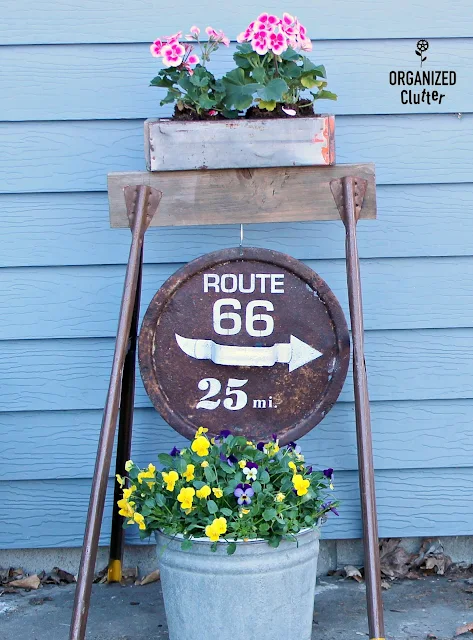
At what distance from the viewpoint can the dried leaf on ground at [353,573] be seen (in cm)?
297

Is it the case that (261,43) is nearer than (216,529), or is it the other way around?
(216,529)

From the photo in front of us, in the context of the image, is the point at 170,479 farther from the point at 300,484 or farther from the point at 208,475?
the point at 300,484

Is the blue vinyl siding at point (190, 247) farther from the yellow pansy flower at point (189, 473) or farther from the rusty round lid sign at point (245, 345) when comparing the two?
the yellow pansy flower at point (189, 473)

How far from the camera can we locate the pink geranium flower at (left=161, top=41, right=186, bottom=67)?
243 cm

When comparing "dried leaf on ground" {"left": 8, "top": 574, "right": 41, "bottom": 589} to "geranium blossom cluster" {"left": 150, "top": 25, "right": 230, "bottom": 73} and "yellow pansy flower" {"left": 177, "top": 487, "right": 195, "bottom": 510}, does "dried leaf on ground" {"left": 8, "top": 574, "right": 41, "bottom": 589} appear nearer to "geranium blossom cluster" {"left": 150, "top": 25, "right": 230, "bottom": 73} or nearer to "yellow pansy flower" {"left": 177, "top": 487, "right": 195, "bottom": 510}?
"yellow pansy flower" {"left": 177, "top": 487, "right": 195, "bottom": 510}

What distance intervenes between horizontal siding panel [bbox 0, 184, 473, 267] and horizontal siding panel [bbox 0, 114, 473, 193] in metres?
0.04

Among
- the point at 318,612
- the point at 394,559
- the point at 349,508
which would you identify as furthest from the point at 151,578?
the point at 394,559

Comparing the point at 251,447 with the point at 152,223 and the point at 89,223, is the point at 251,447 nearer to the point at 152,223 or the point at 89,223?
the point at 152,223

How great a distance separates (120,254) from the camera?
287 centimetres

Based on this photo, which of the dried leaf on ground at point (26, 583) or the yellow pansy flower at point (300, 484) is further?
the dried leaf on ground at point (26, 583)

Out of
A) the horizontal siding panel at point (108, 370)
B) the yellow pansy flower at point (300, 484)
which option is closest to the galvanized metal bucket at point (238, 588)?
the yellow pansy flower at point (300, 484)

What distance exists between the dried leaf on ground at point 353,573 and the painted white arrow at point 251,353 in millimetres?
853

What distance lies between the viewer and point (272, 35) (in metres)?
2.38

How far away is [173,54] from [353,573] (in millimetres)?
1772
